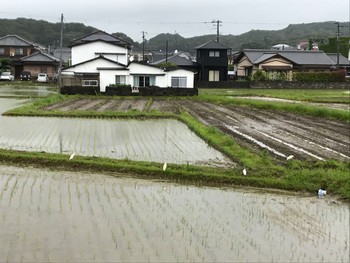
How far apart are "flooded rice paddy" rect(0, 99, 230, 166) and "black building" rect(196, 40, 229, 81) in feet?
88.6

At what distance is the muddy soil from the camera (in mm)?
9953

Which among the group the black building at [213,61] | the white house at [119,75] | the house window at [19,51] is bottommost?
the white house at [119,75]

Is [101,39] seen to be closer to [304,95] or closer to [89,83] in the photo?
[89,83]

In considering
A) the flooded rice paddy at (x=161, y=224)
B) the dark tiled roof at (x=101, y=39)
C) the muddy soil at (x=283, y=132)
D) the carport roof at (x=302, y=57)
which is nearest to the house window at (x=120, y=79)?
the dark tiled roof at (x=101, y=39)

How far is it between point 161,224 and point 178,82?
2501 centimetres

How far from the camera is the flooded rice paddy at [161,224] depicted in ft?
15.3

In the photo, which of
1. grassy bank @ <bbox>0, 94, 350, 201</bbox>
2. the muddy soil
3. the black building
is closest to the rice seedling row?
grassy bank @ <bbox>0, 94, 350, 201</bbox>

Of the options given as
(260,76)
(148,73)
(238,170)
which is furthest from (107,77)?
(238,170)

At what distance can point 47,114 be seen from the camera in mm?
16453

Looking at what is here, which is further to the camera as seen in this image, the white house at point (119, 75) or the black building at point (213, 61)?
the black building at point (213, 61)

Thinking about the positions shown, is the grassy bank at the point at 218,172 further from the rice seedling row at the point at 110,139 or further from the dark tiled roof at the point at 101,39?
the dark tiled roof at the point at 101,39

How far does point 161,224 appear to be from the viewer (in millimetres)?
5527

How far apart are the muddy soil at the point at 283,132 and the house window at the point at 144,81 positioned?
10383 mm

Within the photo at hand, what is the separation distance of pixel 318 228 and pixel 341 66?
45.8m
